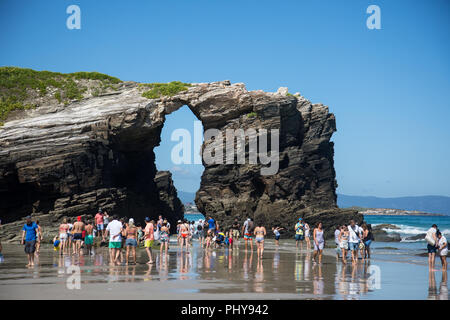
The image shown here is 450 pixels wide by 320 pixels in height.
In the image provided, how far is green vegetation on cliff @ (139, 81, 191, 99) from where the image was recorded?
164 ft

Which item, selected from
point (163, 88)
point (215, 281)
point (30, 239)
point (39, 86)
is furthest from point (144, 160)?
point (215, 281)

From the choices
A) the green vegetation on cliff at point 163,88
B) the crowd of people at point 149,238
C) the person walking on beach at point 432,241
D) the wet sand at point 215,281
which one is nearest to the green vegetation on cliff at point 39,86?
the green vegetation on cliff at point 163,88

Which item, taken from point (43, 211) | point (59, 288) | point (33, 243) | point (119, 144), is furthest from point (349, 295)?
point (119, 144)

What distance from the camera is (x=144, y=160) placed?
58469 mm

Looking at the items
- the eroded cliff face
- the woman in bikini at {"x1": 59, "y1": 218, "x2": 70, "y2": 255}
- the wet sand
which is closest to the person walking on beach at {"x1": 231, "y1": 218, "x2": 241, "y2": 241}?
the wet sand

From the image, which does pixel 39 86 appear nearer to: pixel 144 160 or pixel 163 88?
pixel 163 88

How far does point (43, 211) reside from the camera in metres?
43.6

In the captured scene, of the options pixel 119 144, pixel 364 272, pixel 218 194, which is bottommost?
pixel 364 272

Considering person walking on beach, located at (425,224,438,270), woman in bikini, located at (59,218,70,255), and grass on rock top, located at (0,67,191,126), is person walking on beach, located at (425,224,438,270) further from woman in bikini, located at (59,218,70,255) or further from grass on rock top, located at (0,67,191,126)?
grass on rock top, located at (0,67,191,126)

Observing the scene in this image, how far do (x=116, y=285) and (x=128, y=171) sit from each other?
40.4 metres

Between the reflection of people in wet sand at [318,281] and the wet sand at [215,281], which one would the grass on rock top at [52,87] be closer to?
the wet sand at [215,281]

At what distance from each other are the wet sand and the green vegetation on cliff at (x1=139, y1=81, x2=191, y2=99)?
28.8 meters

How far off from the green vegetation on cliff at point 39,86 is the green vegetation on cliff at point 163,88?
12.4 ft
